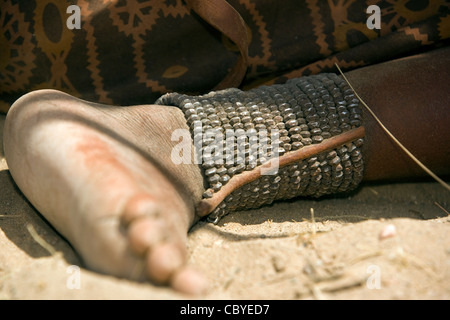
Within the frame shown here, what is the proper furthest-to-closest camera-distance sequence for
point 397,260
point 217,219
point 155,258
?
point 217,219 < point 397,260 < point 155,258

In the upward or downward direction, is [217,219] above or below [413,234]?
below

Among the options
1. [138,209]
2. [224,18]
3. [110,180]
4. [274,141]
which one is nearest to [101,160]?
[110,180]

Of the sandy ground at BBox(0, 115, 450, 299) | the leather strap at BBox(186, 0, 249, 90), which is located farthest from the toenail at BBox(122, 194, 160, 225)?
the leather strap at BBox(186, 0, 249, 90)

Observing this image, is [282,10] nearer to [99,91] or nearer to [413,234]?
[99,91]

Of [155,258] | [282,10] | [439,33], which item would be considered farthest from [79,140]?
[439,33]

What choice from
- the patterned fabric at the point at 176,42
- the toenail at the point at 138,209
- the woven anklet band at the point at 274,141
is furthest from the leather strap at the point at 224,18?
the toenail at the point at 138,209

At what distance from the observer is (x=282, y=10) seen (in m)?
1.49

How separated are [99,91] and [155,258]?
3.20 feet

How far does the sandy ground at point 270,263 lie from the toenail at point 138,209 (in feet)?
0.41

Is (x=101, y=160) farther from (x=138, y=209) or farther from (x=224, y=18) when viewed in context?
(x=224, y=18)

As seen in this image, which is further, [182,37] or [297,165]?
[182,37]

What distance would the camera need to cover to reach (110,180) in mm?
863

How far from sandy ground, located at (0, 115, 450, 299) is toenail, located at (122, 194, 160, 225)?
125 millimetres

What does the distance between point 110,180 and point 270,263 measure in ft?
1.30
